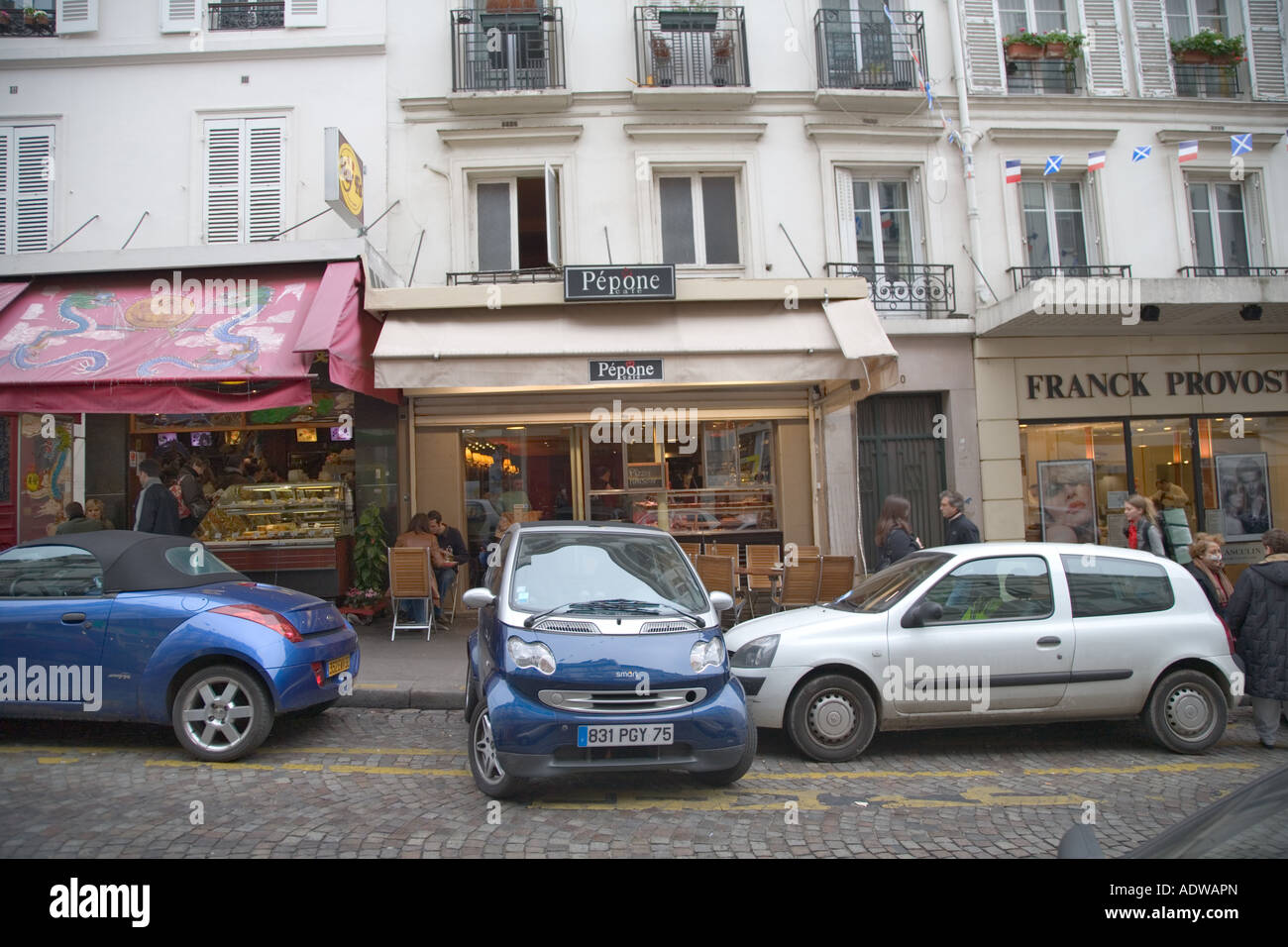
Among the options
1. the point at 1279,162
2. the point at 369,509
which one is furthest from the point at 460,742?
the point at 1279,162

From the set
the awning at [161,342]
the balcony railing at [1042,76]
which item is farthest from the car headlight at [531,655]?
the balcony railing at [1042,76]

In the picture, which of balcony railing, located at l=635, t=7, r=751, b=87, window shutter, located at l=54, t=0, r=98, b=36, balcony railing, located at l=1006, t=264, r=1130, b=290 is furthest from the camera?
balcony railing, located at l=1006, t=264, r=1130, b=290

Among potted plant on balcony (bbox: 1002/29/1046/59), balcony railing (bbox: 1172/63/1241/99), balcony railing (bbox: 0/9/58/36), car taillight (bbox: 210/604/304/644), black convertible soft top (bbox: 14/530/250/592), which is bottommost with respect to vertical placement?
car taillight (bbox: 210/604/304/644)

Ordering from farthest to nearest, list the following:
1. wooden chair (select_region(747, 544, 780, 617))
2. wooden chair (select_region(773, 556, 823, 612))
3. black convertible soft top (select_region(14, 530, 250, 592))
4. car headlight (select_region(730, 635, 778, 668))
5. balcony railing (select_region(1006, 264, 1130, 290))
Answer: balcony railing (select_region(1006, 264, 1130, 290)) → wooden chair (select_region(747, 544, 780, 617)) → wooden chair (select_region(773, 556, 823, 612)) → car headlight (select_region(730, 635, 778, 668)) → black convertible soft top (select_region(14, 530, 250, 592))

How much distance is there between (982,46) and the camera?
12.5 meters

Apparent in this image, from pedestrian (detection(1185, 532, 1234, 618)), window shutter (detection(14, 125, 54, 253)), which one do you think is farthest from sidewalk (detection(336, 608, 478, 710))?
window shutter (detection(14, 125, 54, 253))

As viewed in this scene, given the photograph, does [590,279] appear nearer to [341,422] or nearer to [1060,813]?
[341,422]

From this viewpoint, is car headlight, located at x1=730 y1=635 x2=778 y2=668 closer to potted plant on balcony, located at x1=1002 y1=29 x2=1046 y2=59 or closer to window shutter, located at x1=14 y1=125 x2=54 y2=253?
potted plant on balcony, located at x1=1002 y1=29 x2=1046 y2=59

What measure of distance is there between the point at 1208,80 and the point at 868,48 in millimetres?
5706

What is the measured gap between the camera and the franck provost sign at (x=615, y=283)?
10023 millimetres

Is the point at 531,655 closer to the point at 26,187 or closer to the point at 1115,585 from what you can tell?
the point at 1115,585

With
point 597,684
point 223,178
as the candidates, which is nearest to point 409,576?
point 597,684

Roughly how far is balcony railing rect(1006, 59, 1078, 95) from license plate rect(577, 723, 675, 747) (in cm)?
1232

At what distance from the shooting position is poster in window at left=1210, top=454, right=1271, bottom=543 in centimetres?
1272
